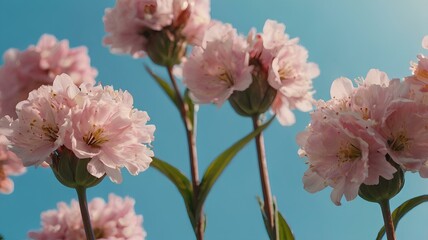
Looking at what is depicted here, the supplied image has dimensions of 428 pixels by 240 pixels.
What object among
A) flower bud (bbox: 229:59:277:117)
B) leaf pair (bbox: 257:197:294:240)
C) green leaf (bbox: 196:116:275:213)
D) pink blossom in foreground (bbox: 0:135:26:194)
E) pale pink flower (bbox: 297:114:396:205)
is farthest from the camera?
pink blossom in foreground (bbox: 0:135:26:194)

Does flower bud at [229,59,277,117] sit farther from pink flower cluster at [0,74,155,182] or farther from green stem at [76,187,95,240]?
green stem at [76,187,95,240]

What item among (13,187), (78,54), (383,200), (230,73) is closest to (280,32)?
(230,73)

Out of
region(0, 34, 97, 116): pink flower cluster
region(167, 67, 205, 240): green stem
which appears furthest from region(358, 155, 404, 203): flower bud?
region(0, 34, 97, 116): pink flower cluster

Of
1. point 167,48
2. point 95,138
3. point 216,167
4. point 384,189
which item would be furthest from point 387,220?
point 167,48

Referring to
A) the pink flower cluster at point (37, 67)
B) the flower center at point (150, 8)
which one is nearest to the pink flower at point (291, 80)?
the flower center at point (150, 8)

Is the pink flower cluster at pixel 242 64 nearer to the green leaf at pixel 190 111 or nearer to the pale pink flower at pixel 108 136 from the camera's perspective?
the green leaf at pixel 190 111

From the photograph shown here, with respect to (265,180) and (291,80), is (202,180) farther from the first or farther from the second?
(291,80)

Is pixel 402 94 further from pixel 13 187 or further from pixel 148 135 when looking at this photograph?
pixel 13 187
